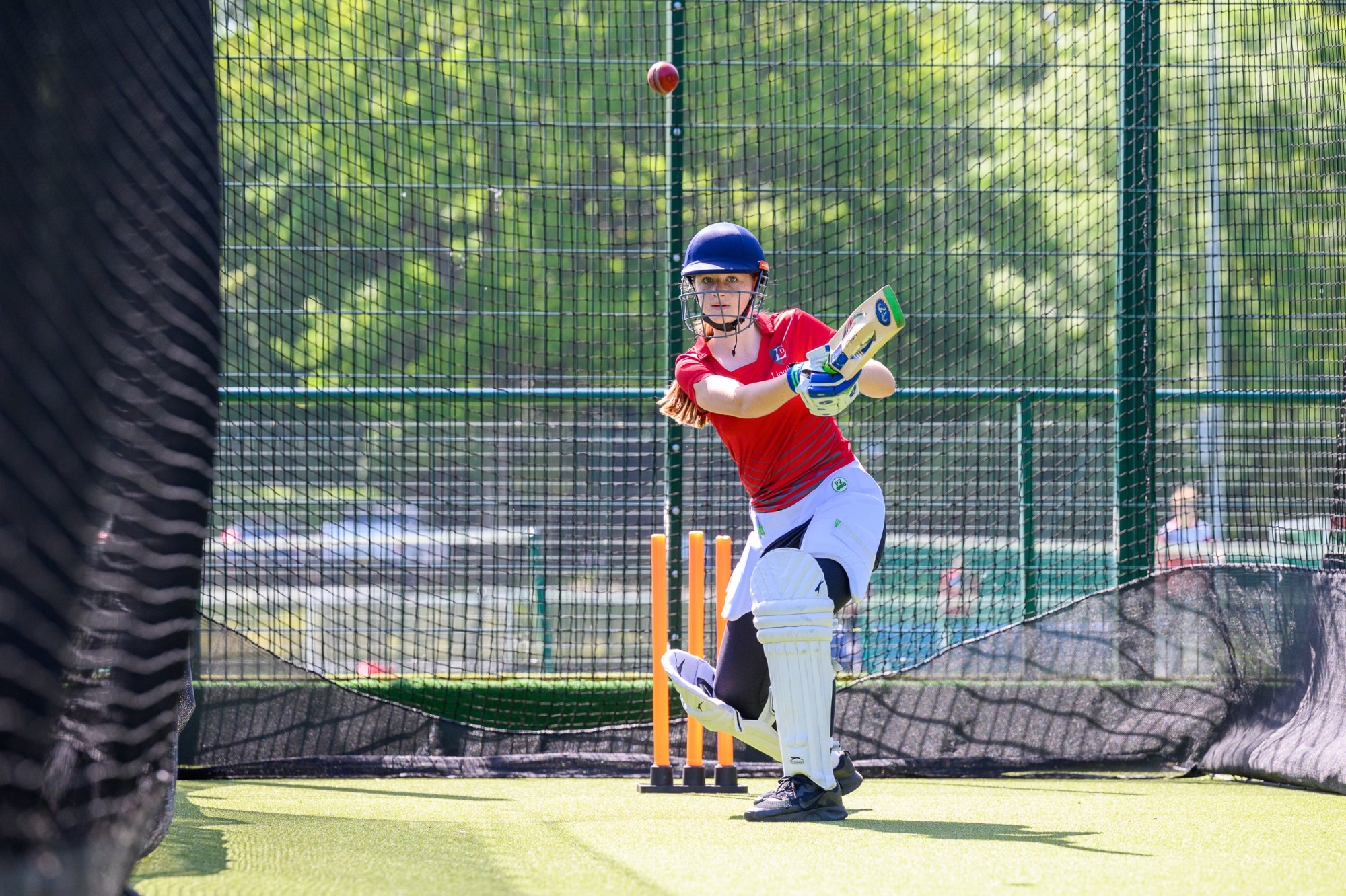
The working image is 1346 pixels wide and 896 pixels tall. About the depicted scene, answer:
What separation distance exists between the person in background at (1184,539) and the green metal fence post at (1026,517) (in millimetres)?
532

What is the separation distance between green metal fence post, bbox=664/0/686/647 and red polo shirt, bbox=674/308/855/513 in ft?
4.80

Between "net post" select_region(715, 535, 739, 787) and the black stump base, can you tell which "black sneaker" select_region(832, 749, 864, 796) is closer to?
"net post" select_region(715, 535, 739, 787)

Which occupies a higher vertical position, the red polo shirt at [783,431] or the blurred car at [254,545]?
the red polo shirt at [783,431]

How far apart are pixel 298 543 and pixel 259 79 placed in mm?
2097

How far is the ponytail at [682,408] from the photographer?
4.01 metres

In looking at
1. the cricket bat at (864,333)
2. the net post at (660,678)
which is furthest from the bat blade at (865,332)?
the net post at (660,678)

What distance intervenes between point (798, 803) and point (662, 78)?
10.3 feet

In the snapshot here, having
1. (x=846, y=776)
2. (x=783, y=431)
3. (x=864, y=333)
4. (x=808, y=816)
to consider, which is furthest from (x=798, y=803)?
(x=864, y=333)

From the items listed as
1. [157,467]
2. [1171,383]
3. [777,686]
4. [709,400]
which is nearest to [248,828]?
[777,686]

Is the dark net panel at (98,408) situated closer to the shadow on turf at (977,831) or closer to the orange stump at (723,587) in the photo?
the shadow on turf at (977,831)

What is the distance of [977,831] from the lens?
3.49 metres

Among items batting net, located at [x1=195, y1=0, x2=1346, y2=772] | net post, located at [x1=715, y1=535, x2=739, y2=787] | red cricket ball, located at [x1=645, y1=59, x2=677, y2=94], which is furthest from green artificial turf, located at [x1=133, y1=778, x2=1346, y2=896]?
red cricket ball, located at [x1=645, y1=59, x2=677, y2=94]

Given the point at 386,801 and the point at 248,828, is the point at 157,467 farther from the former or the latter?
the point at 386,801

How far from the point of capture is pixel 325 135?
6.20 metres
